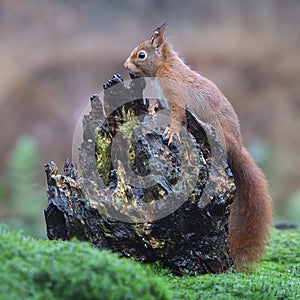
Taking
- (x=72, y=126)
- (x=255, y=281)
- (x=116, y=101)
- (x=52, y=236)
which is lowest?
(x=255, y=281)

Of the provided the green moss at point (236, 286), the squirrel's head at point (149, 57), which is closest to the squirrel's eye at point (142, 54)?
the squirrel's head at point (149, 57)

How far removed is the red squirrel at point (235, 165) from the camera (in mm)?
4527

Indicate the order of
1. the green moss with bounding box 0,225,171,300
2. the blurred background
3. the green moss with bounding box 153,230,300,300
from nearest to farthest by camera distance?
the green moss with bounding box 0,225,171,300 → the green moss with bounding box 153,230,300,300 → the blurred background

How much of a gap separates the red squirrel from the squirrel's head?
0.03 meters

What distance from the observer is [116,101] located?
418 cm

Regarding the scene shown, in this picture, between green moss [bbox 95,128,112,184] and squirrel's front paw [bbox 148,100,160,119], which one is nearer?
green moss [bbox 95,128,112,184]

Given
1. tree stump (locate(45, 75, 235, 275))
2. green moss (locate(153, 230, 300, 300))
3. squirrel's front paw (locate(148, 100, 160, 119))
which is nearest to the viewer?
green moss (locate(153, 230, 300, 300))

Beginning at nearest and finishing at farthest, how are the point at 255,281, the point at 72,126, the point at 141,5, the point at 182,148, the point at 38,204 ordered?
the point at 255,281
the point at 182,148
the point at 38,204
the point at 72,126
the point at 141,5

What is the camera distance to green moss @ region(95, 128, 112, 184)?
408 cm

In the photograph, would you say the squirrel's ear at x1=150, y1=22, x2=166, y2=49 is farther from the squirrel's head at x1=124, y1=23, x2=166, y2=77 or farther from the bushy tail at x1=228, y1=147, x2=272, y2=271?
the bushy tail at x1=228, y1=147, x2=272, y2=271

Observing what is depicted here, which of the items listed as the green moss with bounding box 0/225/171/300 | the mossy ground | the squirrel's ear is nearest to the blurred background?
the squirrel's ear

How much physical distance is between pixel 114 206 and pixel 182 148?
653 mm

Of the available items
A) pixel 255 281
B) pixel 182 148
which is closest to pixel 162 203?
pixel 182 148

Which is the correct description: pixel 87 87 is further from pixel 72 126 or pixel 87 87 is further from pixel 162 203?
pixel 162 203
